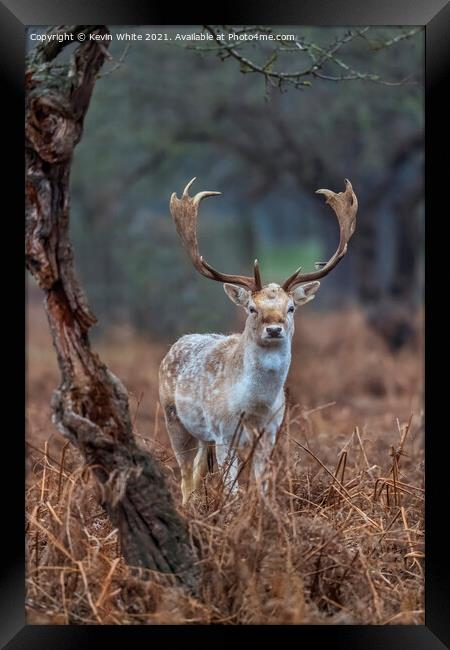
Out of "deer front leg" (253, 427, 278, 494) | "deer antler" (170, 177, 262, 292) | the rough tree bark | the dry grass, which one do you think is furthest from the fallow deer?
the rough tree bark

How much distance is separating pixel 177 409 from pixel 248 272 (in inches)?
485

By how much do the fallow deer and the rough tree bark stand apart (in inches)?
39.3

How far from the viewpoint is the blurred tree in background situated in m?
17.8

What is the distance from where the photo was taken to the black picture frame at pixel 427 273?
4.62 meters

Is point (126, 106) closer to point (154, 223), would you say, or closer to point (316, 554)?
point (154, 223)

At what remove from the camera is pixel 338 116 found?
1869 cm

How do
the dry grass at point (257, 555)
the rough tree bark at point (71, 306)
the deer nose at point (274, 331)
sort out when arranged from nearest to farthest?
the rough tree bark at point (71, 306), the dry grass at point (257, 555), the deer nose at point (274, 331)

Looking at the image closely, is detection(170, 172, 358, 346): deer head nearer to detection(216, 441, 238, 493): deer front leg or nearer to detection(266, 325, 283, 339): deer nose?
detection(266, 325, 283, 339): deer nose

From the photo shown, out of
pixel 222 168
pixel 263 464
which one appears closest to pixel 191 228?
pixel 263 464

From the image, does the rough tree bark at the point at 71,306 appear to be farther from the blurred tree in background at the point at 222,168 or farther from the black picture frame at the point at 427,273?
the blurred tree in background at the point at 222,168

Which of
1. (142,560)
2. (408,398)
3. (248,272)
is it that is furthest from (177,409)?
(248,272)

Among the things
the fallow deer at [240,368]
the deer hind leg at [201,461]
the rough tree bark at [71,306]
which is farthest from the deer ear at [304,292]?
the rough tree bark at [71,306]

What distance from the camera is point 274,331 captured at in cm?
603

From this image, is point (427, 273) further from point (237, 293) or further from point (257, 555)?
point (237, 293)
